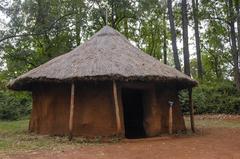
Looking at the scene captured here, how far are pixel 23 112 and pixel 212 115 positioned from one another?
11.5m

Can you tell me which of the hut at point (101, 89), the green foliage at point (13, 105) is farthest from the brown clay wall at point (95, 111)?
the green foliage at point (13, 105)

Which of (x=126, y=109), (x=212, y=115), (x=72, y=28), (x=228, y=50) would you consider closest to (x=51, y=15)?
(x=72, y=28)

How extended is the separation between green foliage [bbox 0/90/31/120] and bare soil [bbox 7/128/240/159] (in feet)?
46.4

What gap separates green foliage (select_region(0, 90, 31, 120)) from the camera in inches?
966


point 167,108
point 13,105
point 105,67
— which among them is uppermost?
point 105,67

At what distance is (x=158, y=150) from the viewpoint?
10.2 metres

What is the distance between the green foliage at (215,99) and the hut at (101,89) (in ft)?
28.2

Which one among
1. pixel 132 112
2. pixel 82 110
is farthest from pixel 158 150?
pixel 132 112

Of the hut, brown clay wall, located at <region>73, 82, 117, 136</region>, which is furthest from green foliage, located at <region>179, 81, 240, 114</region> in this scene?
brown clay wall, located at <region>73, 82, 117, 136</region>

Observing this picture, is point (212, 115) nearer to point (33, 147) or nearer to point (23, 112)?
point (23, 112)

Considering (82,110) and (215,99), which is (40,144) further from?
(215,99)

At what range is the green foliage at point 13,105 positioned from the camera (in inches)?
966

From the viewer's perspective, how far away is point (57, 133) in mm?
13562

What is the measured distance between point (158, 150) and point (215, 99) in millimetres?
14027
